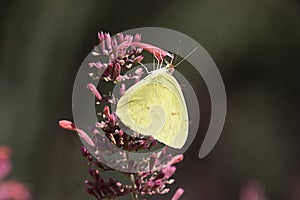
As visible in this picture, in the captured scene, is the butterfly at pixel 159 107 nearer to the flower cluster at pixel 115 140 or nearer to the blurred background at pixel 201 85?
the flower cluster at pixel 115 140

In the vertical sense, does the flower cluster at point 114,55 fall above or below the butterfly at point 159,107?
above

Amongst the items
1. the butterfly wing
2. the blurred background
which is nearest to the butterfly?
the butterfly wing

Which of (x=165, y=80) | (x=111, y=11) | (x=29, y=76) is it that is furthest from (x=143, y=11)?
(x=165, y=80)

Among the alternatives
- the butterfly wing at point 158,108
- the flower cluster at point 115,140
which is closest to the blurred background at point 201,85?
the butterfly wing at point 158,108

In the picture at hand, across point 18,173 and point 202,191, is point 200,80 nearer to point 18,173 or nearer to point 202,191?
point 202,191

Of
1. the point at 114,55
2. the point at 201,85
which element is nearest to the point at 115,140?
the point at 114,55

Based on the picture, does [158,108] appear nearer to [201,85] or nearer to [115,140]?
[115,140]
